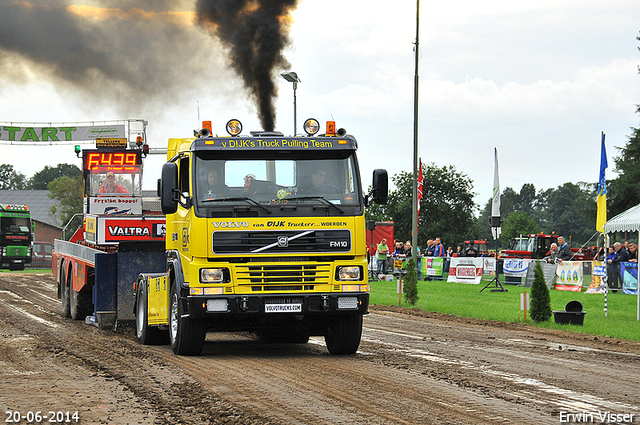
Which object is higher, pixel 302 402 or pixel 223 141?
pixel 223 141

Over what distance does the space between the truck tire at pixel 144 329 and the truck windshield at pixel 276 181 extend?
316 cm

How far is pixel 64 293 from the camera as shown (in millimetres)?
18234

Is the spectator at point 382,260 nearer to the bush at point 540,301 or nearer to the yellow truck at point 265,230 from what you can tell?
the bush at point 540,301

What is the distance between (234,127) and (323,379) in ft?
13.2

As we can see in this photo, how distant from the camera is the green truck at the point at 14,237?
48.0 m

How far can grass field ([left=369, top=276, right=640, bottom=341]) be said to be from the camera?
53.1 feet

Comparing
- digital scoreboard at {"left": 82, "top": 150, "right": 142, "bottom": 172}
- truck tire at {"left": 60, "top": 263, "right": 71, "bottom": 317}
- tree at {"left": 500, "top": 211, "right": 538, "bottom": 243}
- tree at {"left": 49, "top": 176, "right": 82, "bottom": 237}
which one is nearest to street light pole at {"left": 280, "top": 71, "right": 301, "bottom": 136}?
digital scoreboard at {"left": 82, "top": 150, "right": 142, "bottom": 172}

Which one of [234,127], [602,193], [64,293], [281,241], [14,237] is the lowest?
[64,293]

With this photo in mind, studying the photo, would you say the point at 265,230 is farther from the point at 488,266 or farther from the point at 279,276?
the point at 488,266

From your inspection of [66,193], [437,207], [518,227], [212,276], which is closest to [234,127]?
[212,276]

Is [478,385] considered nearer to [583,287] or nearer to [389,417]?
[389,417]

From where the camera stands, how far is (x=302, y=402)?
25.4 feet

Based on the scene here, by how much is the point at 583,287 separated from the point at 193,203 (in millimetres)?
19117

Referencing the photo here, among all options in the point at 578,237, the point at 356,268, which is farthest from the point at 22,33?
the point at 578,237
